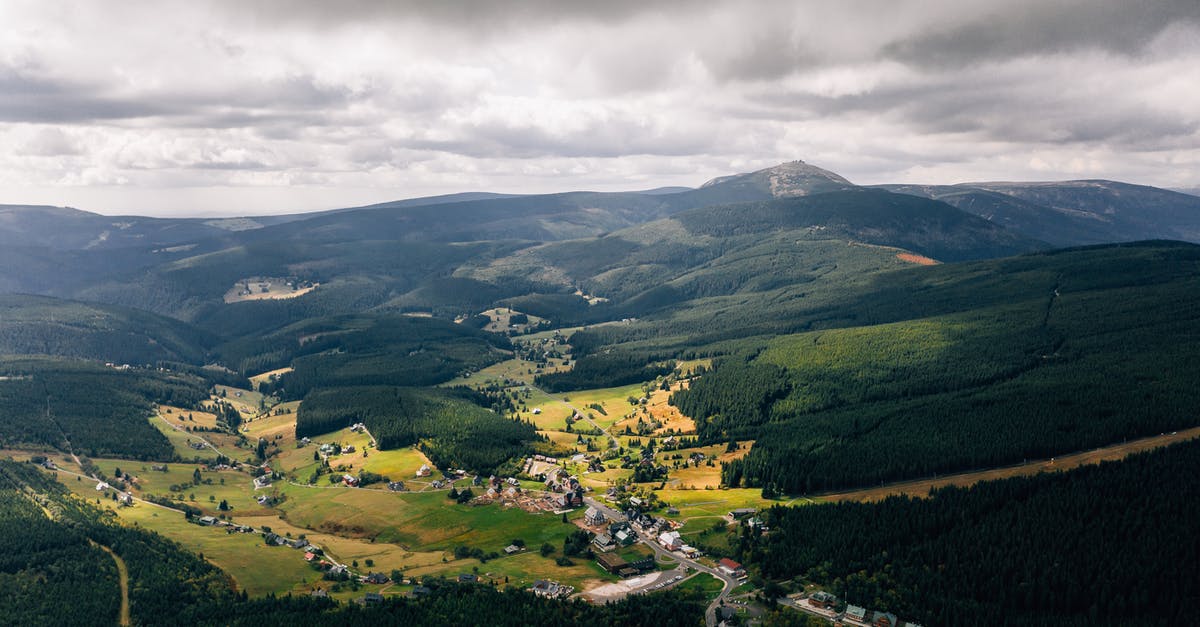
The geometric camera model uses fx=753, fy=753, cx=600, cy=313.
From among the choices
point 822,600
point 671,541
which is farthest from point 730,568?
point 822,600

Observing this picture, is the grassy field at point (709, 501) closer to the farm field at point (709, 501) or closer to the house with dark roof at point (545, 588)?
the farm field at point (709, 501)

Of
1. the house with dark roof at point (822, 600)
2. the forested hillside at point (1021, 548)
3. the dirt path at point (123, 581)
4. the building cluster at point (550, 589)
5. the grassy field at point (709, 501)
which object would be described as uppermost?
the forested hillside at point (1021, 548)

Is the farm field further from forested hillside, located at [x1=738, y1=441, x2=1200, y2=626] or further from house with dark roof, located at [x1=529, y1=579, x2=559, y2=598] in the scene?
house with dark roof, located at [x1=529, y1=579, x2=559, y2=598]

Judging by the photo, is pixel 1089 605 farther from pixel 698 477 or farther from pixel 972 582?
pixel 698 477

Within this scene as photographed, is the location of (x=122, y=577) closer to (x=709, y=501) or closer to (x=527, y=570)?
Result: (x=527, y=570)

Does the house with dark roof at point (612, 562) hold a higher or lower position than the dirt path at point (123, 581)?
higher

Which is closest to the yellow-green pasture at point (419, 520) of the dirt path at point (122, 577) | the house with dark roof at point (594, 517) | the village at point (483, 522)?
the village at point (483, 522)

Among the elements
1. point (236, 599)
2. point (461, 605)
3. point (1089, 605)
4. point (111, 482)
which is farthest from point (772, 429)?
point (111, 482)
